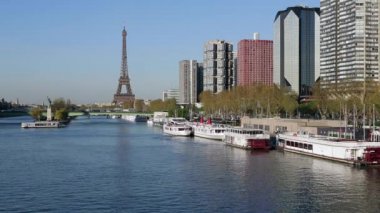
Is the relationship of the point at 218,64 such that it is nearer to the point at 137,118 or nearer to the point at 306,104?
the point at 137,118

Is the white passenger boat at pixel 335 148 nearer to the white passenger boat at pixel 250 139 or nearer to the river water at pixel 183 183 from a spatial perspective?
the river water at pixel 183 183

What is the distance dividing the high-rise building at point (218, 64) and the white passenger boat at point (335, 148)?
127 m

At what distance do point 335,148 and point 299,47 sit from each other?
129583mm

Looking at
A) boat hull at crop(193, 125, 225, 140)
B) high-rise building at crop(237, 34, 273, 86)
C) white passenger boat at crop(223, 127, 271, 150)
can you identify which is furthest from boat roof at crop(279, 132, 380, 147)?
high-rise building at crop(237, 34, 273, 86)

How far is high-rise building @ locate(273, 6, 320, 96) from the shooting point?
168 meters

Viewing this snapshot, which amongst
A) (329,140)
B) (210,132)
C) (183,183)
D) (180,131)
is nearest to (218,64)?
(180,131)

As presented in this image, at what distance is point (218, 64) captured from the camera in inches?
7136

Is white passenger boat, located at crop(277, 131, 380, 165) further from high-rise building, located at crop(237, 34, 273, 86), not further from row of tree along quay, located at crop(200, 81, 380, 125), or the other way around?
high-rise building, located at crop(237, 34, 273, 86)

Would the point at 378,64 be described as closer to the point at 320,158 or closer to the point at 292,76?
the point at 292,76

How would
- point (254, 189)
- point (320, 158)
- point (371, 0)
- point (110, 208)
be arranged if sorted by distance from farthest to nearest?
1. point (371, 0)
2. point (320, 158)
3. point (254, 189)
4. point (110, 208)

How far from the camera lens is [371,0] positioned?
12700 cm

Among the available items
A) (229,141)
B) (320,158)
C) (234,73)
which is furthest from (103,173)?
(234,73)

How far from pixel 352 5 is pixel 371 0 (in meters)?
4.12

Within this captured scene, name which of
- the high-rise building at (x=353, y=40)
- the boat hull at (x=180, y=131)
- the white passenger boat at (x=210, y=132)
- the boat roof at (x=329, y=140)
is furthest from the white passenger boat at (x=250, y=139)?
the high-rise building at (x=353, y=40)
